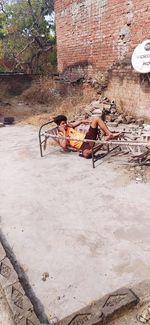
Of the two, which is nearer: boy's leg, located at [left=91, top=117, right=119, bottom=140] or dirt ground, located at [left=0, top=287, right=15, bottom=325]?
dirt ground, located at [left=0, top=287, right=15, bottom=325]

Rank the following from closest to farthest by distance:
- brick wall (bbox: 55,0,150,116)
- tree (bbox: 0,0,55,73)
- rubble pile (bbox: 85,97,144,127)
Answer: brick wall (bbox: 55,0,150,116)
rubble pile (bbox: 85,97,144,127)
tree (bbox: 0,0,55,73)

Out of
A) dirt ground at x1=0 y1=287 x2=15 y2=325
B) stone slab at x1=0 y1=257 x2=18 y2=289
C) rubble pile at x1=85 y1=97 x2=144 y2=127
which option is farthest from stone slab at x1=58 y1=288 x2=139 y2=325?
rubble pile at x1=85 y1=97 x2=144 y2=127

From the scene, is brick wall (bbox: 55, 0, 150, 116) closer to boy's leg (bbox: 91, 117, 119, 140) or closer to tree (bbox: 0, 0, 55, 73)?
boy's leg (bbox: 91, 117, 119, 140)

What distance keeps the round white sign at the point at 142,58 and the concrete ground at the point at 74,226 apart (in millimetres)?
2922

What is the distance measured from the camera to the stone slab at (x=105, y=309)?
2143 mm

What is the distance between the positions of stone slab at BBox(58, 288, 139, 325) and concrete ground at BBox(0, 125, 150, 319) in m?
0.21

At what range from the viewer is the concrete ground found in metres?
2.67

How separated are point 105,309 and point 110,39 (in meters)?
8.19

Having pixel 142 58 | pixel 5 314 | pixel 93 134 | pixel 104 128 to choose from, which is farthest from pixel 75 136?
pixel 5 314

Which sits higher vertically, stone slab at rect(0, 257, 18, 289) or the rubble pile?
the rubble pile

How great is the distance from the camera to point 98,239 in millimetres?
3291

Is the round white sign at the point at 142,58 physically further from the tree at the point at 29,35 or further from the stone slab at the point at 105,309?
the tree at the point at 29,35

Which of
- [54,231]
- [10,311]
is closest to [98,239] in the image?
[54,231]

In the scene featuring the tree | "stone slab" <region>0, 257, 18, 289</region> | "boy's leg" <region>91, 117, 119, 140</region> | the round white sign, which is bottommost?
"stone slab" <region>0, 257, 18, 289</region>
